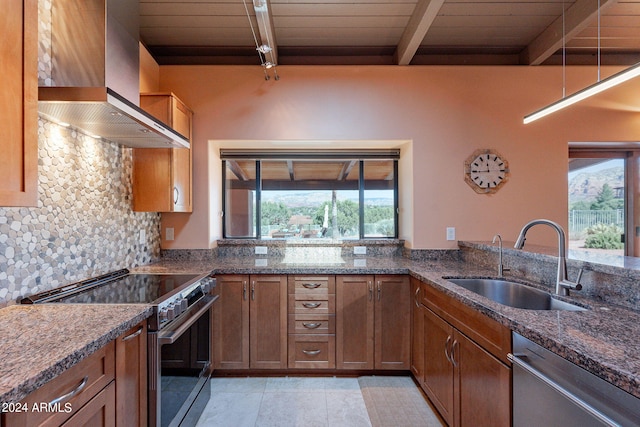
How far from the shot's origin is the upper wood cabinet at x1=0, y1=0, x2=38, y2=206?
3.30ft

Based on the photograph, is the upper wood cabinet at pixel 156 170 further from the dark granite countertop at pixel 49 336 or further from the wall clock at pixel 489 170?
the wall clock at pixel 489 170

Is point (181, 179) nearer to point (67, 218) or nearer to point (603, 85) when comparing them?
point (67, 218)

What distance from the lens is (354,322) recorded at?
7.89 feet

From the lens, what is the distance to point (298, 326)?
2.41 meters

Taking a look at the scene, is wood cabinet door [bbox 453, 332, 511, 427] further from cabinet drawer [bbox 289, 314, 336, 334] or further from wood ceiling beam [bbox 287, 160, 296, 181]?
wood ceiling beam [bbox 287, 160, 296, 181]

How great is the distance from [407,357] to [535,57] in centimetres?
290

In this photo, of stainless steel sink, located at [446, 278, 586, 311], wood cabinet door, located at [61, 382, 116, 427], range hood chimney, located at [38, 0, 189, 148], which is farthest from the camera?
Answer: stainless steel sink, located at [446, 278, 586, 311]

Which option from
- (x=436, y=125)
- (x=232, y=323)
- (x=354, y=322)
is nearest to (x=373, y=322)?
(x=354, y=322)

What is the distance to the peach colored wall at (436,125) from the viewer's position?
2779 mm

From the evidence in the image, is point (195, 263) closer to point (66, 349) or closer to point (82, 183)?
point (82, 183)

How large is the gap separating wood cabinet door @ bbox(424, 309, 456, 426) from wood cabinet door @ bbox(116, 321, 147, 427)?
5.28ft

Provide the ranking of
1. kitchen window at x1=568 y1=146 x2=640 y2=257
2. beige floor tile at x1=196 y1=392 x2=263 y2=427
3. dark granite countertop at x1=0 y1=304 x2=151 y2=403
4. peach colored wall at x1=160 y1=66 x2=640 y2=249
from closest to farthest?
dark granite countertop at x1=0 y1=304 x2=151 y2=403, beige floor tile at x1=196 y1=392 x2=263 y2=427, peach colored wall at x1=160 y1=66 x2=640 y2=249, kitchen window at x1=568 y1=146 x2=640 y2=257

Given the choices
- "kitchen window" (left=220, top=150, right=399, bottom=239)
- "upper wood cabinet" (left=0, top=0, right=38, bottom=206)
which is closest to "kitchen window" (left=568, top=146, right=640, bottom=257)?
"kitchen window" (left=220, top=150, right=399, bottom=239)

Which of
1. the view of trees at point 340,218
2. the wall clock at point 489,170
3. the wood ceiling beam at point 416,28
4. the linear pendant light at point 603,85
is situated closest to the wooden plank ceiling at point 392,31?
the wood ceiling beam at point 416,28
